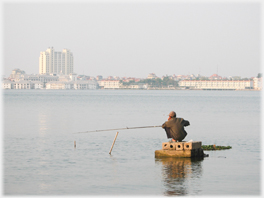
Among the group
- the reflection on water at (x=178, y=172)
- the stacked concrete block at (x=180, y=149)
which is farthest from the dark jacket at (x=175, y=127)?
the reflection on water at (x=178, y=172)

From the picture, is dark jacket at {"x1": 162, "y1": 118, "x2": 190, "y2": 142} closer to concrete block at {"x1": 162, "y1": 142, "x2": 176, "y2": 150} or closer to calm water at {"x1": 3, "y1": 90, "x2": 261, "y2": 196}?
concrete block at {"x1": 162, "y1": 142, "x2": 176, "y2": 150}

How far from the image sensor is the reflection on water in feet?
42.8

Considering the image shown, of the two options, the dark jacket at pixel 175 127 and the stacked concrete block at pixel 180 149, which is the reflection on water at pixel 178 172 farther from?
the dark jacket at pixel 175 127

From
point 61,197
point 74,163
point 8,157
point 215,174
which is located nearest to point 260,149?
point 215,174

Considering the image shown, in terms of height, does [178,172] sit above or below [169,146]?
below

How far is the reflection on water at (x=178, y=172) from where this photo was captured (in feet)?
42.8

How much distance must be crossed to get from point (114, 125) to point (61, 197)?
24.1 metres

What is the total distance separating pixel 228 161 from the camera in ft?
59.5

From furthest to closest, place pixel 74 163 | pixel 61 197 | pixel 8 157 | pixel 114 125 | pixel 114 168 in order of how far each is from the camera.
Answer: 1. pixel 114 125
2. pixel 8 157
3. pixel 74 163
4. pixel 114 168
5. pixel 61 197

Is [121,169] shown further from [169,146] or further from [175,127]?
[175,127]

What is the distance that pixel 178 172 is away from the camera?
15.3 meters

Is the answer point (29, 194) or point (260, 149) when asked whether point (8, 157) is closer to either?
point (29, 194)

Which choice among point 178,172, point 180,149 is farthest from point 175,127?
point 178,172

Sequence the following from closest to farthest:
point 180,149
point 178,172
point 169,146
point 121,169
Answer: point 178,172, point 121,169, point 180,149, point 169,146
